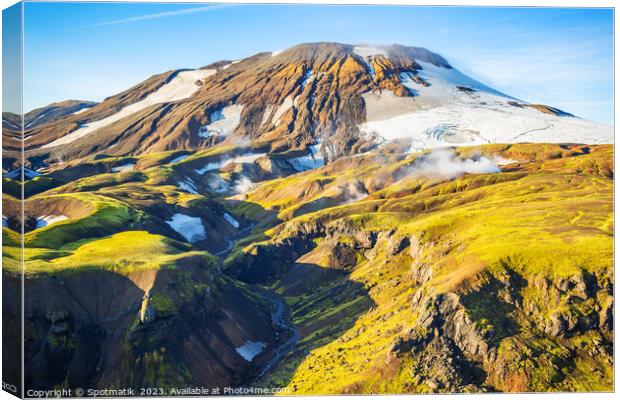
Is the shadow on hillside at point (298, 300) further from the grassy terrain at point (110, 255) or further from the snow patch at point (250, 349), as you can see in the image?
the grassy terrain at point (110, 255)

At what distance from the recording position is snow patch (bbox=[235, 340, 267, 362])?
125 m

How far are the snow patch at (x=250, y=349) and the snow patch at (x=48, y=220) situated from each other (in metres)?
49.8

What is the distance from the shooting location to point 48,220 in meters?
155

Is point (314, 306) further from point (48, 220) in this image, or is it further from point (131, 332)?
point (48, 220)

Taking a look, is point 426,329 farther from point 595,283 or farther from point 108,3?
point 108,3

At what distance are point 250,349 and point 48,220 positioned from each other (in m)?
56.0

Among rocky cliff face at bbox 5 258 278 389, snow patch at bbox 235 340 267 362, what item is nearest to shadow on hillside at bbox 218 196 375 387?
snow patch at bbox 235 340 267 362

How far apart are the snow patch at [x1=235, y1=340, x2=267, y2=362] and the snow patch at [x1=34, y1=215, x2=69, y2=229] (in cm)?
4980

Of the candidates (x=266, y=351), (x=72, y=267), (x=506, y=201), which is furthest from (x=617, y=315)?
(x=72, y=267)

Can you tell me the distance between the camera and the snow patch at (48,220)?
150m

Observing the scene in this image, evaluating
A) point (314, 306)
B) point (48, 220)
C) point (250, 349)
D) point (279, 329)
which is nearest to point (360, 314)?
point (279, 329)

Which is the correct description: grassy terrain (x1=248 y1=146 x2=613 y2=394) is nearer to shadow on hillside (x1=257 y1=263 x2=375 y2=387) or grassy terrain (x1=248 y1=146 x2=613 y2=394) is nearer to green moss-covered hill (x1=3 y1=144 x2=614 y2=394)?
green moss-covered hill (x1=3 y1=144 x2=614 y2=394)

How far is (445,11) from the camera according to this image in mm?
110062

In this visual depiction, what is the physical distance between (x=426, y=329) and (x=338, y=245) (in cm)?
7657
